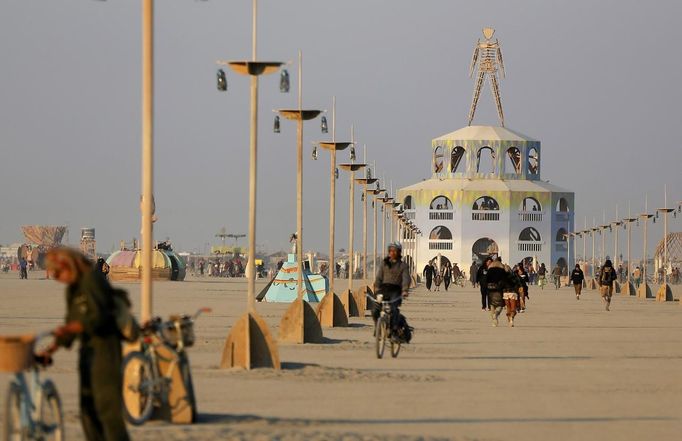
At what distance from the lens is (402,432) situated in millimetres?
13586

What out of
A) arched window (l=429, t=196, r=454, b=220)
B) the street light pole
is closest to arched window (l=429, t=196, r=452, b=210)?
arched window (l=429, t=196, r=454, b=220)

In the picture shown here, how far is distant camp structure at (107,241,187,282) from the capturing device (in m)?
76.0

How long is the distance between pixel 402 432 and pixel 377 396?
337 centimetres

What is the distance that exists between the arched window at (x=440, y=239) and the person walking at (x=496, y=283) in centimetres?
10807

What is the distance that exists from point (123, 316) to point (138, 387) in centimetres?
232

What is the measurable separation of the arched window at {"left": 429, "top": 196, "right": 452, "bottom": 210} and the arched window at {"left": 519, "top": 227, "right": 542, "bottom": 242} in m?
6.85

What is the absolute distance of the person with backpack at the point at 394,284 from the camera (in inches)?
924

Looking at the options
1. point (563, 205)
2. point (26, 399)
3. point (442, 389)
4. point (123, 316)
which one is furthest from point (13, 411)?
point (563, 205)

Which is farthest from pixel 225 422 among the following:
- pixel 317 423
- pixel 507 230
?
pixel 507 230

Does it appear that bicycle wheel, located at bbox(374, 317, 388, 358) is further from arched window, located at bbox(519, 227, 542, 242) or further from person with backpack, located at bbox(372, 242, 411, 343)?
arched window, located at bbox(519, 227, 542, 242)

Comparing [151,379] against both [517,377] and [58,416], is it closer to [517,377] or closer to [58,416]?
[58,416]

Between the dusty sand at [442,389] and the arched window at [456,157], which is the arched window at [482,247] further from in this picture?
the dusty sand at [442,389]

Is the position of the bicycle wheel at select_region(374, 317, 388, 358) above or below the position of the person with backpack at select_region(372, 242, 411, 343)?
below

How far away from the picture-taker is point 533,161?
150m
